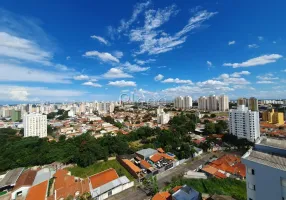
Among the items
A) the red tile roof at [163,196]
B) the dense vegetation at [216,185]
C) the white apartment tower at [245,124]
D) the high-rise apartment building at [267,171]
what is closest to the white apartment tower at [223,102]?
the white apartment tower at [245,124]

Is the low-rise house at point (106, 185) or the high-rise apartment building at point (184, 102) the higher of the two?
the high-rise apartment building at point (184, 102)

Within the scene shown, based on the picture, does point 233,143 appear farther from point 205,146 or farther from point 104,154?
point 104,154

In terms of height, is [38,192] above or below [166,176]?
above

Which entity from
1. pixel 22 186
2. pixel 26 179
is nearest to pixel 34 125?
pixel 26 179

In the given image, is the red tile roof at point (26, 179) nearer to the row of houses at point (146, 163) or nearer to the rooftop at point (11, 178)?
the rooftop at point (11, 178)

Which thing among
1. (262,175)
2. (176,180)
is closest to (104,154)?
(176,180)

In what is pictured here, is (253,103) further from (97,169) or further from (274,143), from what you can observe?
(274,143)

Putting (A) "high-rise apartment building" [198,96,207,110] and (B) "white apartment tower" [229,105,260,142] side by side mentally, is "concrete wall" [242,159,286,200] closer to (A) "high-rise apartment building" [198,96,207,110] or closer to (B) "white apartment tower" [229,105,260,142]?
(B) "white apartment tower" [229,105,260,142]
